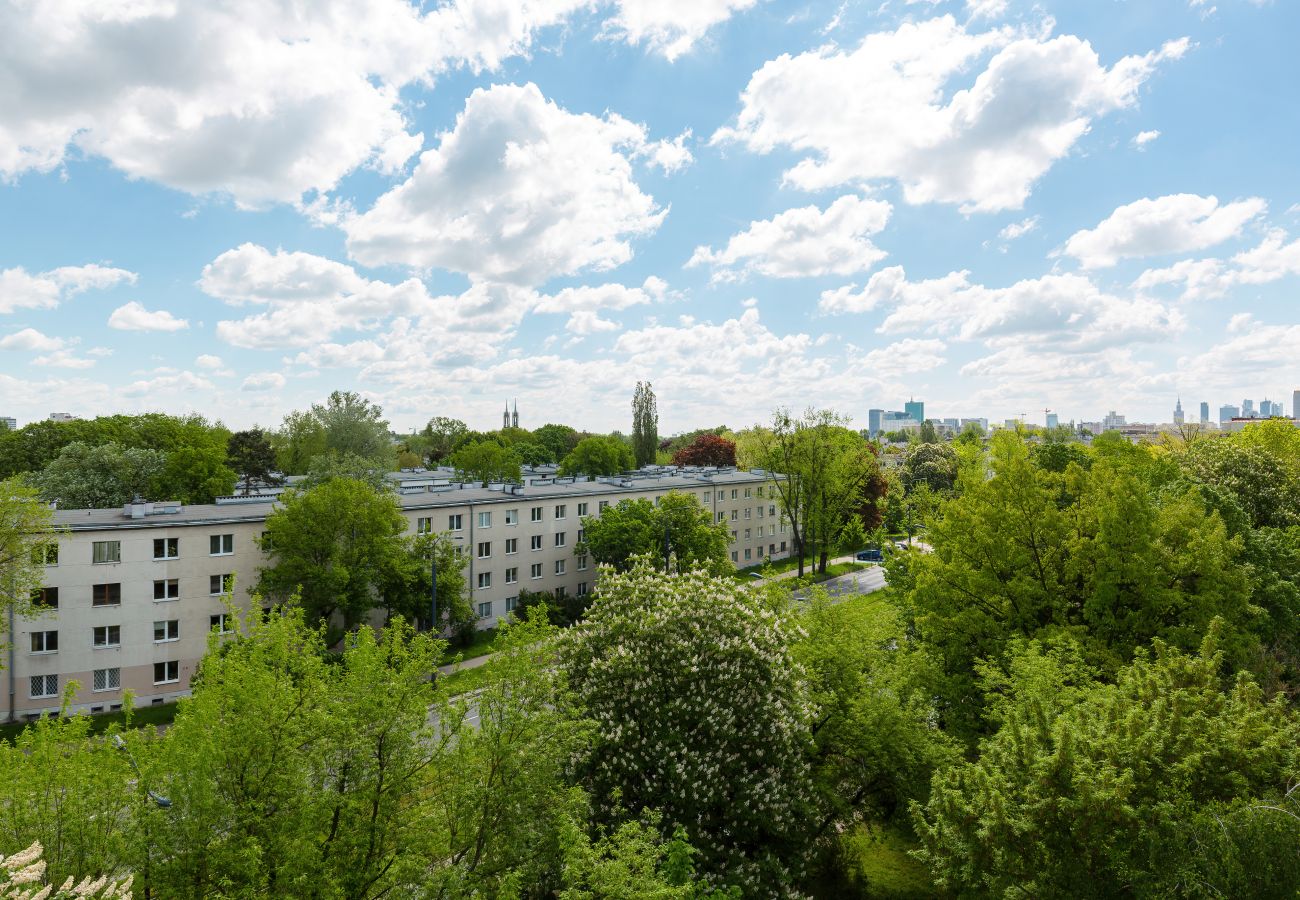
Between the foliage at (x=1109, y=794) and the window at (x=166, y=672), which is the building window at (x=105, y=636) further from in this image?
the foliage at (x=1109, y=794)

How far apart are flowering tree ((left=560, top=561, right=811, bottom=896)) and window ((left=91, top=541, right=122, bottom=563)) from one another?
27044 mm

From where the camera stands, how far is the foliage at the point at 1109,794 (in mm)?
10203

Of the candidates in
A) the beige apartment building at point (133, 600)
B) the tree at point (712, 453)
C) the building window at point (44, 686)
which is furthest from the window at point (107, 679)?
the tree at point (712, 453)

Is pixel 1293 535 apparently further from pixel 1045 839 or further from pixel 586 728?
pixel 586 728

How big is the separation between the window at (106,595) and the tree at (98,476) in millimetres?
26776

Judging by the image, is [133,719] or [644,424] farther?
[644,424]

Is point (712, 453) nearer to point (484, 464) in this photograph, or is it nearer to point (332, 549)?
point (484, 464)

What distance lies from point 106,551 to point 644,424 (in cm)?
8650

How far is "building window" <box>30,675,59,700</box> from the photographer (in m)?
31.4

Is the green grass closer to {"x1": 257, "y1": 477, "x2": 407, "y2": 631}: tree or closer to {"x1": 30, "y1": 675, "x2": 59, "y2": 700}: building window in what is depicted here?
{"x1": 30, "y1": 675, "x2": 59, "y2": 700}: building window

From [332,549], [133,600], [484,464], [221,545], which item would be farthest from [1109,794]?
A: [484,464]

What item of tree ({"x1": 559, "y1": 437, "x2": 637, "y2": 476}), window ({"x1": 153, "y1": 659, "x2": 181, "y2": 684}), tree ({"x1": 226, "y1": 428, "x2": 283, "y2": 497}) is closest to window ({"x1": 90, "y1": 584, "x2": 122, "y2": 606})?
window ({"x1": 153, "y1": 659, "x2": 181, "y2": 684})

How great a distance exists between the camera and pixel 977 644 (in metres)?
21.8

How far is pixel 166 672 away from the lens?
33719mm
